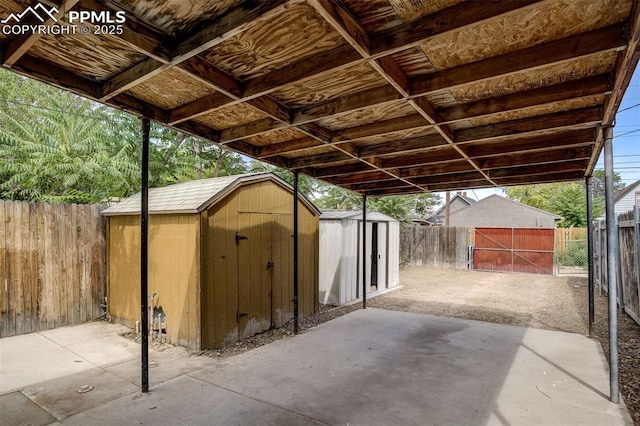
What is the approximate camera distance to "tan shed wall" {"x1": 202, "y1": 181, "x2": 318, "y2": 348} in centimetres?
459

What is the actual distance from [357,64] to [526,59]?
1.01 metres

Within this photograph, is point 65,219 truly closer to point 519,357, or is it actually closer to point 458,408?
point 458,408

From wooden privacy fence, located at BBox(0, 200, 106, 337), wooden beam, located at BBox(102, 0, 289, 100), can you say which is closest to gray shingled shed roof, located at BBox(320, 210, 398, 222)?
wooden privacy fence, located at BBox(0, 200, 106, 337)

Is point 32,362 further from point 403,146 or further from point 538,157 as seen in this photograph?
point 538,157

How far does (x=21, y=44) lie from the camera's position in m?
2.01

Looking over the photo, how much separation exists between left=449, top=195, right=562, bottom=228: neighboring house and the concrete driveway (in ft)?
58.5

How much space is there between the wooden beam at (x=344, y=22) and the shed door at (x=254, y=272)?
359cm

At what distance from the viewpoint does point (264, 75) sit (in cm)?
249

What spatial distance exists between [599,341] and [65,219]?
812cm

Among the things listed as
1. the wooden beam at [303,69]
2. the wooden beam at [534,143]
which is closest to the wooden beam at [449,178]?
the wooden beam at [534,143]

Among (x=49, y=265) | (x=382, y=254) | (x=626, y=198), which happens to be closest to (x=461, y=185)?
(x=382, y=254)

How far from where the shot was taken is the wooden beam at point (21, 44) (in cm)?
173

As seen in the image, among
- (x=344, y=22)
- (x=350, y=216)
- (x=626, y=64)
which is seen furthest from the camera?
(x=350, y=216)

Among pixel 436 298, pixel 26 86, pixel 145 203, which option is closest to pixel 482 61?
pixel 145 203
